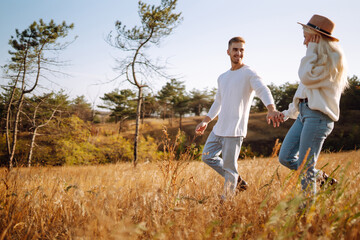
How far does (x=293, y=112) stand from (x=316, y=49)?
65 centimetres

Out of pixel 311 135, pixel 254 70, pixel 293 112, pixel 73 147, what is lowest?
pixel 73 147

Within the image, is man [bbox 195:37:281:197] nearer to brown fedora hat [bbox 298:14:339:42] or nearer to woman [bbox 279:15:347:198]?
woman [bbox 279:15:347:198]

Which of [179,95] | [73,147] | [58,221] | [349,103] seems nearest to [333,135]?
[349,103]

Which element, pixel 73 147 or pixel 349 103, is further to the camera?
pixel 349 103

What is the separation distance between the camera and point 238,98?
258 centimetres

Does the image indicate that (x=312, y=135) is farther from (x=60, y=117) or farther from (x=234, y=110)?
(x=60, y=117)

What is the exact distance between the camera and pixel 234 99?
8.52 ft

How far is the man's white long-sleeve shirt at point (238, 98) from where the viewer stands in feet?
8.25

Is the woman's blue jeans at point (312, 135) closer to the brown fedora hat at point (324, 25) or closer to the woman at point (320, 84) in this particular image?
the woman at point (320, 84)

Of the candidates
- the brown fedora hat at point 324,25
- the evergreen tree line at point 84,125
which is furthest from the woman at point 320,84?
the evergreen tree line at point 84,125

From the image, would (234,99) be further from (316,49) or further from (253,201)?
(253,201)

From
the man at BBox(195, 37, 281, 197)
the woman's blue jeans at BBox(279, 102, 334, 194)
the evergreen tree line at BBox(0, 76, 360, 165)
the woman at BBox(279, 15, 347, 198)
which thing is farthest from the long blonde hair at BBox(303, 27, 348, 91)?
the evergreen tree line at BBox(0, 76, 360, 165)

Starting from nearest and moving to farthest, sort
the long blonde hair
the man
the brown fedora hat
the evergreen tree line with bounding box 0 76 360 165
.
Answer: the long blonde hair
the brown fedora hat
the man
the evergreen tree line with bounding box 0 76 360 165

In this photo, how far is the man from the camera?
250 centimetres
